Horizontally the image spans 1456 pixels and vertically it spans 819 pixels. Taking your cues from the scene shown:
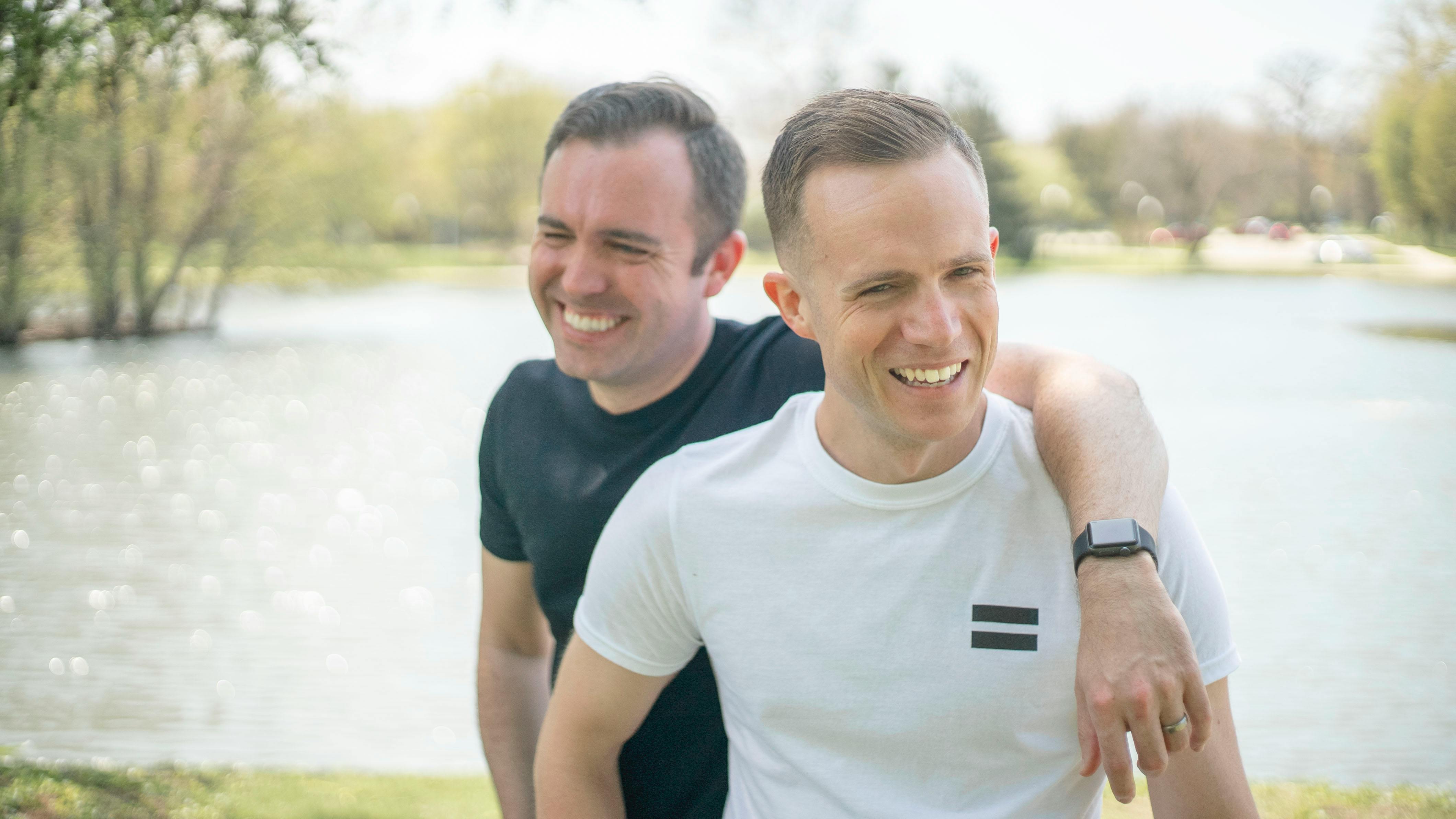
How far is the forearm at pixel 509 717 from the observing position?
2.08 m

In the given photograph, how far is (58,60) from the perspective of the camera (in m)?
2.74

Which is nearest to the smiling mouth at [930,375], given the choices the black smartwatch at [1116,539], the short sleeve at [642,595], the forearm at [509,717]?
the black smartwatch at [1116,539]

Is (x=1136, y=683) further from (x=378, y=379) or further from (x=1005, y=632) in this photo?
(x=378, y=379)

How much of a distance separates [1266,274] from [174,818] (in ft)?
63.4

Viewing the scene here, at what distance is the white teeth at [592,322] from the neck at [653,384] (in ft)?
0.31

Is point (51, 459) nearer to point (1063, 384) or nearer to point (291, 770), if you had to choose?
point (291, 770)

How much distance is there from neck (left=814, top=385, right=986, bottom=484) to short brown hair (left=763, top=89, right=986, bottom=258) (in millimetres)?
220

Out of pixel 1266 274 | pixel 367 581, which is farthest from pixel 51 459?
pixel 1266 274

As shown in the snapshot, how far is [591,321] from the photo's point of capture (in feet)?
6.33

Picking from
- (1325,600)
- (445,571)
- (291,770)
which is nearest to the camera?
(291,770)

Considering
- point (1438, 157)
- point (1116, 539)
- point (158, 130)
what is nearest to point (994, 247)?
point (1116, 539)

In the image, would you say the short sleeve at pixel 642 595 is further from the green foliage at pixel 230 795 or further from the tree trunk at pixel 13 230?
the tree trunk at pixel 13 230

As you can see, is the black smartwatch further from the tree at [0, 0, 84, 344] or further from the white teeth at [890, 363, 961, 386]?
the tree at [0, 0, 84, 344]

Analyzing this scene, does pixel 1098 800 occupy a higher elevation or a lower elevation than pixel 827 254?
lower
